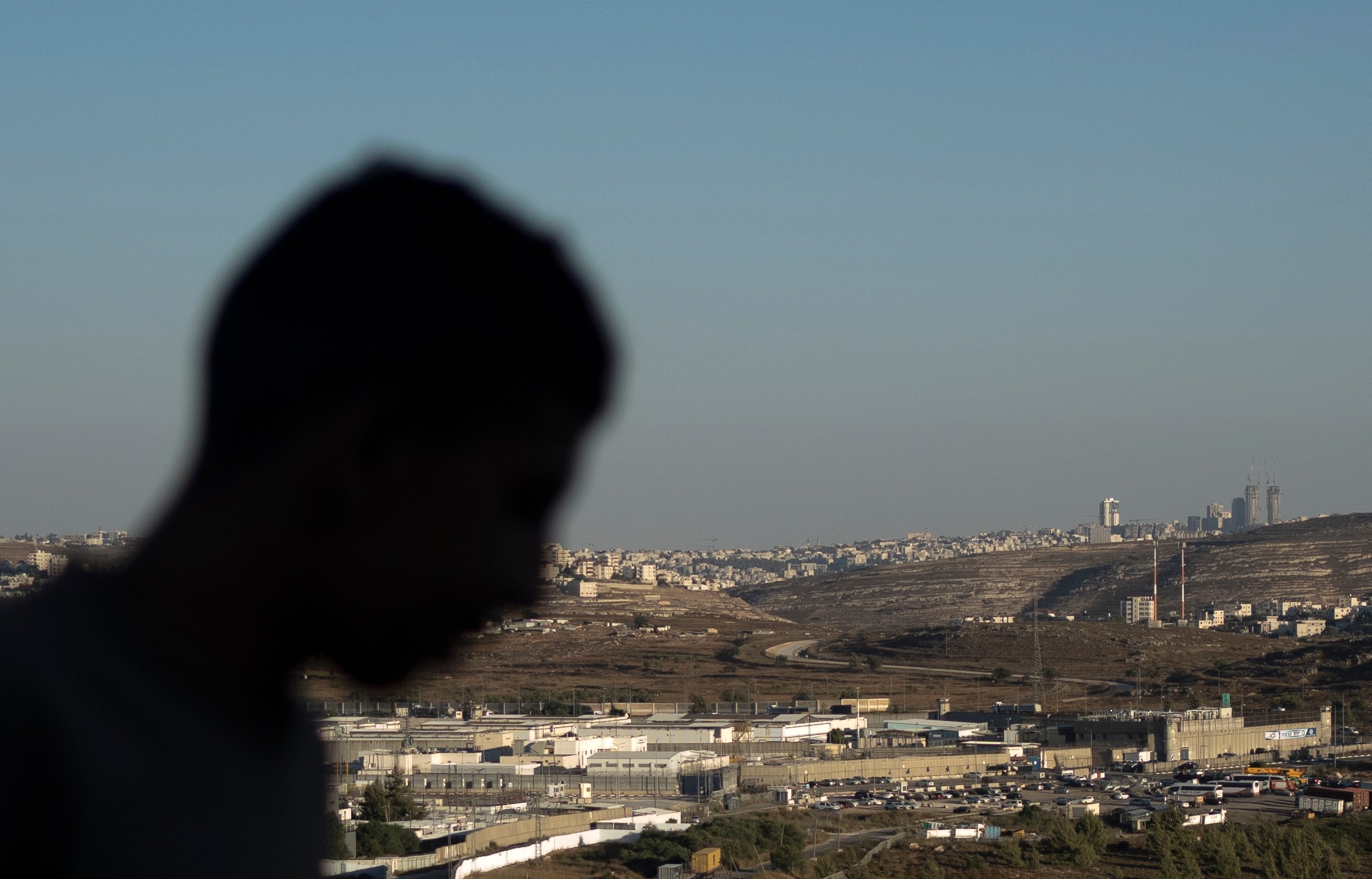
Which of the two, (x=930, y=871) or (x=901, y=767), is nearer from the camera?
(x=930, y=871)

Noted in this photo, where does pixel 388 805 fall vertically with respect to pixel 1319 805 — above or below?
above

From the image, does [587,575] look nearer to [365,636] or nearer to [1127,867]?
[1127,867]

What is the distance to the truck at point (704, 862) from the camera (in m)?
16.8

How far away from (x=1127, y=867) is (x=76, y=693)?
20.2 m

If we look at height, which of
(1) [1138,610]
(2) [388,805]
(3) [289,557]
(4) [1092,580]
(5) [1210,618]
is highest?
(4) [1092,580]

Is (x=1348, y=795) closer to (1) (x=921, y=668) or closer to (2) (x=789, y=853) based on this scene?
(2) (x=789, y=853)

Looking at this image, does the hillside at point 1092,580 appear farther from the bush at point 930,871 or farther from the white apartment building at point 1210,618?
the bush at point 930,871

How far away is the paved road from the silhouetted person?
156ft

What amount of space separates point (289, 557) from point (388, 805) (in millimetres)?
18903

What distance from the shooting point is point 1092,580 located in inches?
3767

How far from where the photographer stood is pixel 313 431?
0.63 metres

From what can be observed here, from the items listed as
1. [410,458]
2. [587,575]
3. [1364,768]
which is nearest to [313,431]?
[410,458]

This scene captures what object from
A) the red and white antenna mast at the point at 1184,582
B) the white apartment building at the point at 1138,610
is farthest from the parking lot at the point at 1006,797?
the white apartment building at the point at 1138,610

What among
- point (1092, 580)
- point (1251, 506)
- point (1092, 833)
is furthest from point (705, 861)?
Answer: point (1251, 506)
